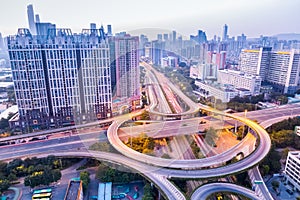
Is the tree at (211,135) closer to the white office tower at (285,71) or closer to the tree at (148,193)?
the tree at (148,193)

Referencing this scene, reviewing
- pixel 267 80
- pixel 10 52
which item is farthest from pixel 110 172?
pixel 267 80

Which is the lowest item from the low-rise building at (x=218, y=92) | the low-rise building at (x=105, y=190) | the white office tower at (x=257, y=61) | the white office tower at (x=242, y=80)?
the low-rise building at (x=105, y=190)

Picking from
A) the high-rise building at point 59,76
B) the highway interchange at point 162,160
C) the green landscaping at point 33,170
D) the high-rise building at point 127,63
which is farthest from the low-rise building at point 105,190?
the high-rise building at point 127,63

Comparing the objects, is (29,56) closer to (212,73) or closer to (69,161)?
(69,161)

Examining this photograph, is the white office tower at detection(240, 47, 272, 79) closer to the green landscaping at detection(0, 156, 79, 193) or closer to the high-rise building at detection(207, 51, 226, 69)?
the high-rise building at detection(207, 51, 226, 69)

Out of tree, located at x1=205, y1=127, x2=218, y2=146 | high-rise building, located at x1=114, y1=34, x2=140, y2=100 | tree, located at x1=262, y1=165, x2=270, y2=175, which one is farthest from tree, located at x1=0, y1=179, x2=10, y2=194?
tree, located at x1=262, y1=165, x2=270, y2=175

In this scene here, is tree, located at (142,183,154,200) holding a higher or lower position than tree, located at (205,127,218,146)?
lower
